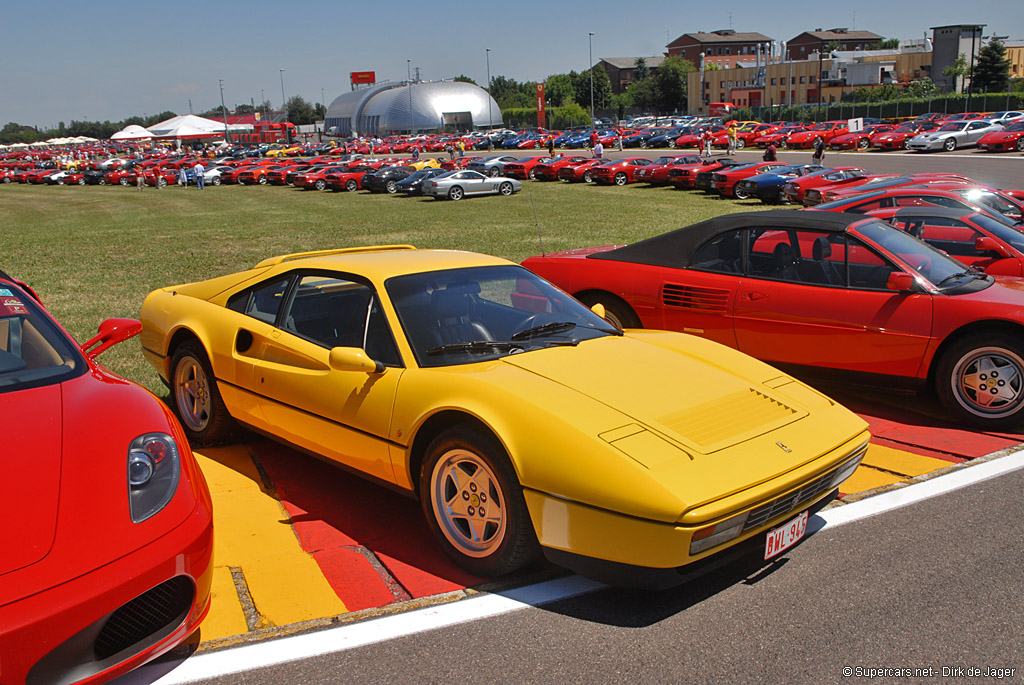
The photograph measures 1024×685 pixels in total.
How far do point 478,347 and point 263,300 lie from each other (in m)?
1.66

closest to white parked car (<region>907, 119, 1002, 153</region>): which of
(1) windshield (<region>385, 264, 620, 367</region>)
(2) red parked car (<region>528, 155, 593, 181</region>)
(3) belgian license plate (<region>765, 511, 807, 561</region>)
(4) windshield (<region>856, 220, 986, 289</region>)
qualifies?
(2) red parked car (<region>528, 155, 593, 181</region>)

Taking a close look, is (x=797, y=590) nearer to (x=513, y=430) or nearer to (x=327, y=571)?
(x=513, y=430)

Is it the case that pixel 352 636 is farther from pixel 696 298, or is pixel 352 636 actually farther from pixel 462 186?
pixel 462 186

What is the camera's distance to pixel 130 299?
37.1 ft

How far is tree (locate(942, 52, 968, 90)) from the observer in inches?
3371

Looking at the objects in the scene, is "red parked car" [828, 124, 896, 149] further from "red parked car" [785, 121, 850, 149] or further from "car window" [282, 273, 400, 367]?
"car window" [282, 273, 400, 367]

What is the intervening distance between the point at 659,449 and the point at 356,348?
5.28ft

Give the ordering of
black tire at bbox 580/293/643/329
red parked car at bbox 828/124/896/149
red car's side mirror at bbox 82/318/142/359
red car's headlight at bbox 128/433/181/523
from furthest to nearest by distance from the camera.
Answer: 1. red parked car at bbox 828/124/896/149
2. black tire at bbox 580/293/643/329
3. red car's side mirror at bbox 82/318/142/359
4. red car's headlight at bbox 128/433/181/523

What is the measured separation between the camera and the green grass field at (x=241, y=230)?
12.6 meters

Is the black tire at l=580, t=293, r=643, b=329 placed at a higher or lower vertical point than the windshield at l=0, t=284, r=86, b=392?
lower

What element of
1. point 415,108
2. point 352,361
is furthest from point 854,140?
point 415,108

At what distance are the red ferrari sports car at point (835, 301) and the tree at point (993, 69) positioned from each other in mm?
85171

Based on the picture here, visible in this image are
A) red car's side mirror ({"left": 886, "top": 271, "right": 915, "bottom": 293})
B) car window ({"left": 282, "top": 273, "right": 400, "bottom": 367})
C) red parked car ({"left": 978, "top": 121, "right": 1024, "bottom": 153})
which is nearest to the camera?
car window ({"left": 282, "top": 273, "right": 400, "bottom": 367})

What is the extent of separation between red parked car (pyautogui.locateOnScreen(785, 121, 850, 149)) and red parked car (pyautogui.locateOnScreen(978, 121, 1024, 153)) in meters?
10.8
